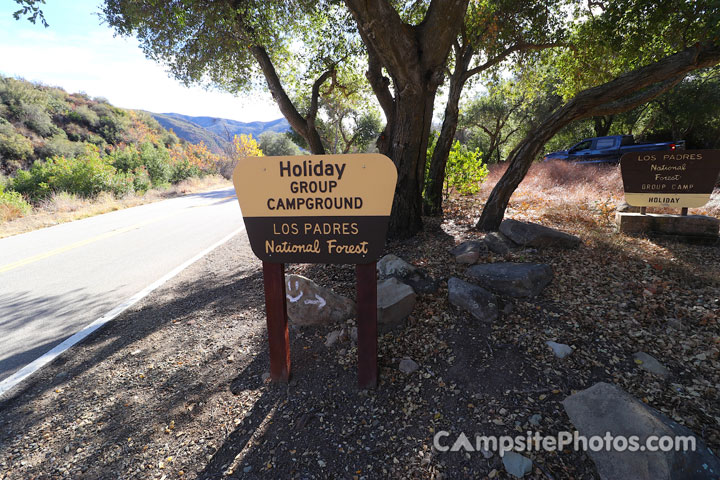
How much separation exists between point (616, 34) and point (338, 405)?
8.18 m

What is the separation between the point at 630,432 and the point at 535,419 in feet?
1.49

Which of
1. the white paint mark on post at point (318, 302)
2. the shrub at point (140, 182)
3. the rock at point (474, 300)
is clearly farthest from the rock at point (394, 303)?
the shrub at point (140, 182)

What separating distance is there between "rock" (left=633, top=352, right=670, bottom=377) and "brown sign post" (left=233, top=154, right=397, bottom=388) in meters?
1.91

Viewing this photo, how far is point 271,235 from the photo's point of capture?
84.6 inches

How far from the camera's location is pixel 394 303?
9.41ft

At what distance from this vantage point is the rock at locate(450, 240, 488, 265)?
3.72 m

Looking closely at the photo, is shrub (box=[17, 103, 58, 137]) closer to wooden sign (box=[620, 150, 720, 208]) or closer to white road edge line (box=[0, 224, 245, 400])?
white road edge line (box=[0, 224, 245, 400])

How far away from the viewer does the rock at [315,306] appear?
306 centimetres

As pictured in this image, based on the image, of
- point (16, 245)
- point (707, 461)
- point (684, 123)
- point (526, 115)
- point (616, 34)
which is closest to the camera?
point (707, 461)

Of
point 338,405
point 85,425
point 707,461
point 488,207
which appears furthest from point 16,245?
point 707,461

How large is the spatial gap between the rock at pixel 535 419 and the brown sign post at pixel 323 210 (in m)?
1.04

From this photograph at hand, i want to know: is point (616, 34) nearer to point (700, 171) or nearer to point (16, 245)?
point (700, 171)

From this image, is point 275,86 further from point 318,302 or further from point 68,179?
point 68,179

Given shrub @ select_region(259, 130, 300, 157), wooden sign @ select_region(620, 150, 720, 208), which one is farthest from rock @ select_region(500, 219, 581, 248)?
shrub @ select_region(259, 130, 300, 157)
